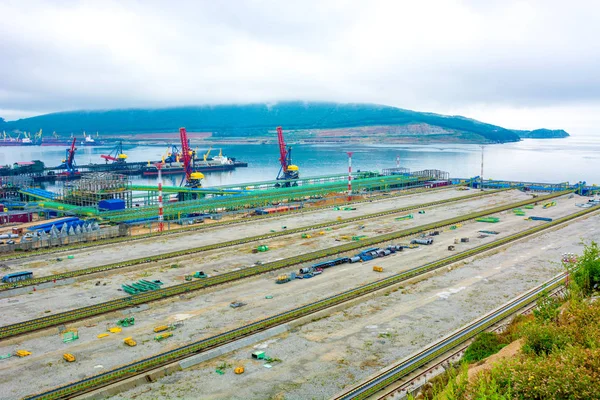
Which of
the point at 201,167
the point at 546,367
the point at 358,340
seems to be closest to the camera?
the point at 546,367

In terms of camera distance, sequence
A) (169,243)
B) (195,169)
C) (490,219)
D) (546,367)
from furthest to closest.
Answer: (195,169)
(490,219)
(169,243)
(546,367)

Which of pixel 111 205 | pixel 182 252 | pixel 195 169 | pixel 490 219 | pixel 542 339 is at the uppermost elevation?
pixel 542 339

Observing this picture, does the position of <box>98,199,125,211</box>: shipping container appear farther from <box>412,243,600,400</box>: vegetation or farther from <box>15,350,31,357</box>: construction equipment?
<box>412,243,600,400</box>: vegetation

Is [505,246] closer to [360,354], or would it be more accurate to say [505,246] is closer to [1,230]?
[360,354]

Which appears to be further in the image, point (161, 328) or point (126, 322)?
point (126, 322)

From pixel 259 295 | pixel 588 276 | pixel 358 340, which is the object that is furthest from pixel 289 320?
pixel 588 276

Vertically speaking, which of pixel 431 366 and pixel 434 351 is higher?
pixel 434 351

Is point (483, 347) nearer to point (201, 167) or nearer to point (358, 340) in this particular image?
point (358, 340)

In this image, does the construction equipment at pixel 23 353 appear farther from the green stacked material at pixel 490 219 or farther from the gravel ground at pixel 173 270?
the green stacked material at pixel 490 219

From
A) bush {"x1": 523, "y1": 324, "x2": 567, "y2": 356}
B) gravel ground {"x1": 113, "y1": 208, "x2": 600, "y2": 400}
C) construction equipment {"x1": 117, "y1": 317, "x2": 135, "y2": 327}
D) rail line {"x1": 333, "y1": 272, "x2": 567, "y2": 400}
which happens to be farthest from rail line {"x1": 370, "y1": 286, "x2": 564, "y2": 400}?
construction equipment {"x1": 117, "y1": 317, "x2": 135, "y2": 327}
